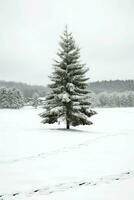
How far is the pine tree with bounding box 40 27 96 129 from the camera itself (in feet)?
83.2

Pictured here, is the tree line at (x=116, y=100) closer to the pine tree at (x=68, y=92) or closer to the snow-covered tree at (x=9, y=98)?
the snow-covered tree at (x=9, y=98)

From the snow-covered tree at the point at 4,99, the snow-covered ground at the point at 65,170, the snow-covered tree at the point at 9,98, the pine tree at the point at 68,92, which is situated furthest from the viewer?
the snow-covered tree at the point at 9,98

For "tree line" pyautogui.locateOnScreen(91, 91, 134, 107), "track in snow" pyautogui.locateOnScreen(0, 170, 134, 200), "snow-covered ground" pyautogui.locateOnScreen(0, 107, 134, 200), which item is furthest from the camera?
"tree line" pyautogui.locateOnScreen(91, 91, 134, 107)

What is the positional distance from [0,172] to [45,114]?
15.1m

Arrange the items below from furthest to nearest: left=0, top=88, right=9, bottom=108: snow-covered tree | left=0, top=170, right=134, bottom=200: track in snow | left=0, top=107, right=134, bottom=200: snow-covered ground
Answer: left=0, top=88, right=9, bottom=108: snow-covered tree
left=0, top=107, right=134, bottom=200: snow-covered ground
left=0, top=170, right=134, bottom=200: track in snow

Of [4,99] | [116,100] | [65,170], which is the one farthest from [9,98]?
[65,170]

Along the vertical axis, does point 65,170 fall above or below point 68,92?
below

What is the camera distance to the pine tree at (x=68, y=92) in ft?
83.2

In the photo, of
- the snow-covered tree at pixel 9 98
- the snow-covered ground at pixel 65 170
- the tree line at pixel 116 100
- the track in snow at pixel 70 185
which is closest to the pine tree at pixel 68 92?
the snow-covered ground at pixel 65 170

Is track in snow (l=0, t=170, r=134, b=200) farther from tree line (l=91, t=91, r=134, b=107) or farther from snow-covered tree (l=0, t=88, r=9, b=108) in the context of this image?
tree line (l=91, t=91, r=134, b=107)

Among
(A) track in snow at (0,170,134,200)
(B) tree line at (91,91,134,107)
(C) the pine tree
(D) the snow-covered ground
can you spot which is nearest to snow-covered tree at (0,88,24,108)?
(B) tree line at (91,91,134,107)

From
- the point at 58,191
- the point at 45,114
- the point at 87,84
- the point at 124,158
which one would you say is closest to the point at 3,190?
the point at 58,191

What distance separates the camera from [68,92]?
26328 mm

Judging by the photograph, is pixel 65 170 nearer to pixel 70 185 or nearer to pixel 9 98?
pixel 70 185
